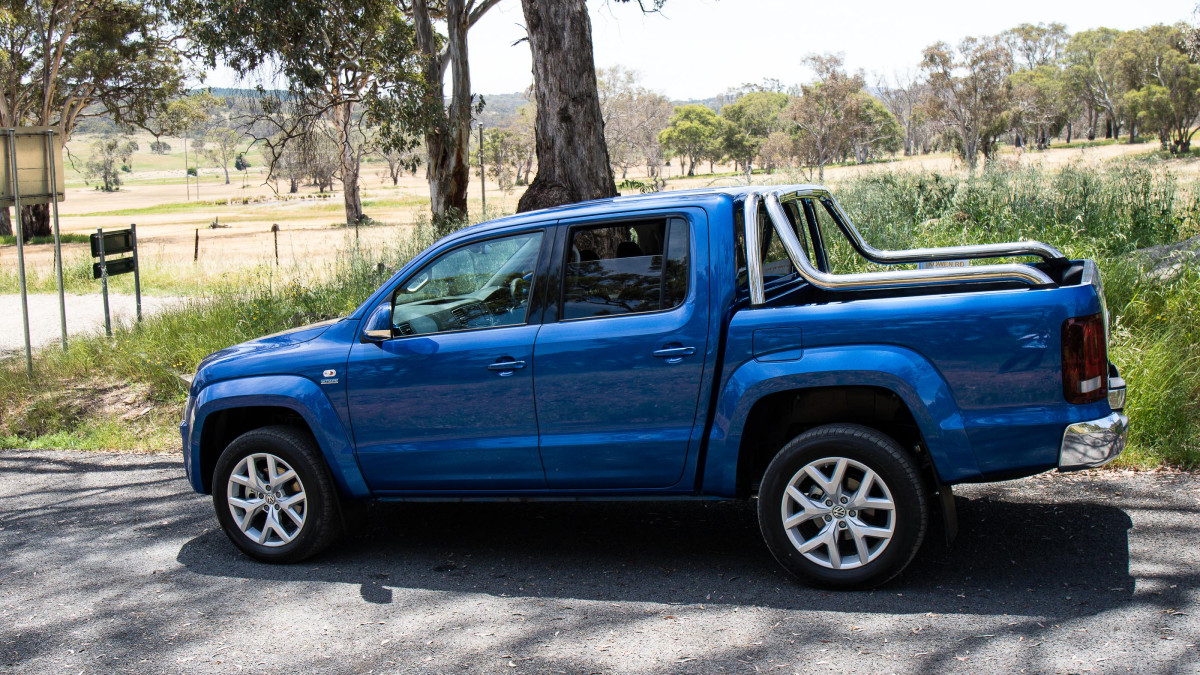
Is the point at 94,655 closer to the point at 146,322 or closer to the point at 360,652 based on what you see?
the point at 360,652

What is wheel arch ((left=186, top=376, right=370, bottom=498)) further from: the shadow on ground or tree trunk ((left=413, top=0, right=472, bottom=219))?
tree trunk ((left=413, top=0, right=472, bottom=219))

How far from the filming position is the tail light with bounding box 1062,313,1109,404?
13.4ft

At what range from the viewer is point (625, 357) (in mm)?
4746

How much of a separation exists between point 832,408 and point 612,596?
4.32 ft

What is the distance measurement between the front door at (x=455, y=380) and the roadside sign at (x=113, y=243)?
8.46m

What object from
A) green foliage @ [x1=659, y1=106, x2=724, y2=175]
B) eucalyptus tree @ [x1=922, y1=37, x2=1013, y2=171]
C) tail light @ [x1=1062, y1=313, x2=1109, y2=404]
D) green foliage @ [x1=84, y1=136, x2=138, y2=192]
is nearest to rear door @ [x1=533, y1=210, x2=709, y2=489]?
tail light @ [x1=1062, y1=313, x2=1109, y2=404]

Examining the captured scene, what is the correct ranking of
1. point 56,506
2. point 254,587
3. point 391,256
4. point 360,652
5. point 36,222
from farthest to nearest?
1. point 36,222
2. point 391,256
3. point 56,506
4. point 254,587
5. point 360,652

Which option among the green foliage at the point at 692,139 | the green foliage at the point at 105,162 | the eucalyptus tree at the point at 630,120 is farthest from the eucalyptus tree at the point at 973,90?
the green foliage at the point at 105,162

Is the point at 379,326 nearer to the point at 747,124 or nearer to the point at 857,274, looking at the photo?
the point at 857,274

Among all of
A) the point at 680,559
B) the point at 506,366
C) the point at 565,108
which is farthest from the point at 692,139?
the point at 506,366

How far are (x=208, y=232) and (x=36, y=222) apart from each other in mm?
9455

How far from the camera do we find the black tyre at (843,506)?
4.34 m

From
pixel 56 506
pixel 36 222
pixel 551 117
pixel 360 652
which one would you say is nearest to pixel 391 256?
pixel 551 117

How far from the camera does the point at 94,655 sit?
14.4 ft
